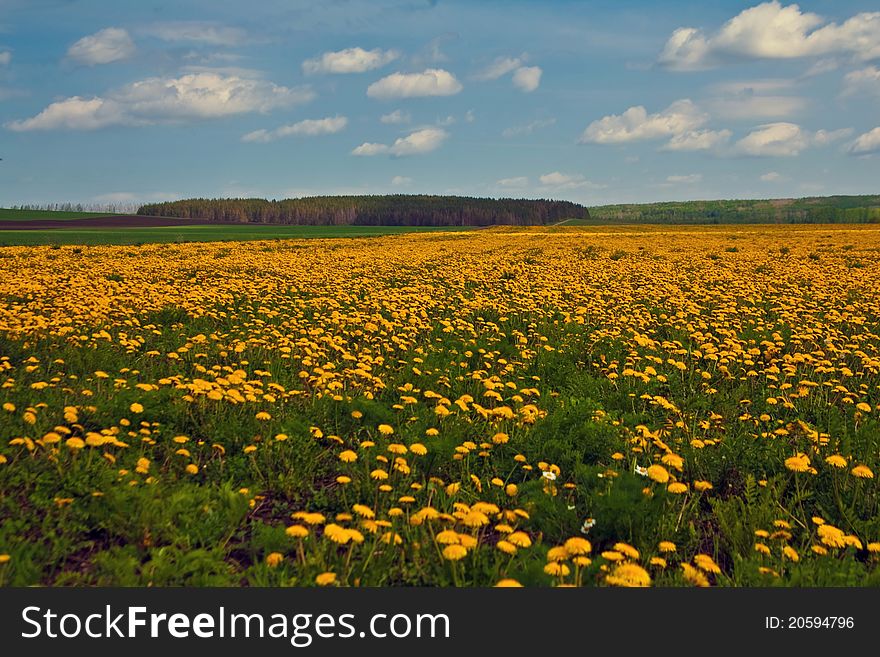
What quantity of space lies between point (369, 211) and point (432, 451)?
15161 centimetres

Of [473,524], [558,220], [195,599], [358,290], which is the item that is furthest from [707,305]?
[558,220]

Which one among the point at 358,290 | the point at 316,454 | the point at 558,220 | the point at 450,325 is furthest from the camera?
the point at 558,220

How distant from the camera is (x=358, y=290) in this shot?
45.7ft

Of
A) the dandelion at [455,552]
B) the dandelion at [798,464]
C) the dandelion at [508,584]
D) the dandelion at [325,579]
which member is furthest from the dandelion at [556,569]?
the dandelion at [798,464]

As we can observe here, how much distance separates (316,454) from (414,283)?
10.7 meters

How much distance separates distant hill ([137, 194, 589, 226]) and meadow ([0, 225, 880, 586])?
138131 mm

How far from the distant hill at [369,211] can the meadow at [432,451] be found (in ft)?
453

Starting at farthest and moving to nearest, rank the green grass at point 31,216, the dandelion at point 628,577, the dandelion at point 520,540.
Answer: the green grass at point 31,216
the dandelion at point 520,540
the dandelion at point 628,577

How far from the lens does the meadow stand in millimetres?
3439

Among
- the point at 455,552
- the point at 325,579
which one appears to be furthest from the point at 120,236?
the point at 455,552

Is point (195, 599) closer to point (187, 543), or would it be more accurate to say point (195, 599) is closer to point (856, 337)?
point (187, 543)

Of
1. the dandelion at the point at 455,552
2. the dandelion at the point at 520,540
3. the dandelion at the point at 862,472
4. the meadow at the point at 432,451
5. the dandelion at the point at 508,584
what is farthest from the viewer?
the dandelion at the point at 862,472

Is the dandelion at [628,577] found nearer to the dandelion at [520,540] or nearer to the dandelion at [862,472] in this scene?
the dandelion at [520,540]

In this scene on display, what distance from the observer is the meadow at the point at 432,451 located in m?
3.44
